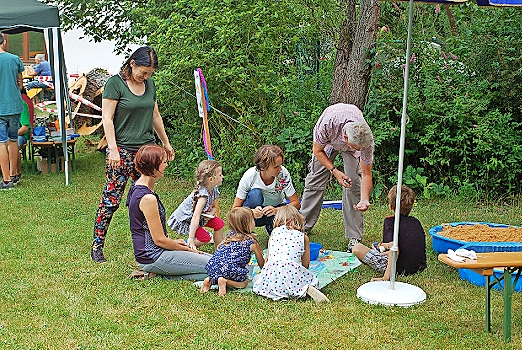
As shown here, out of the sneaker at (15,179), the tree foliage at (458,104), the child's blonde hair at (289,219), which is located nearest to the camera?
the child's blonde hair at (289,219)

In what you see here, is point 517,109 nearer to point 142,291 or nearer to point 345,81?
point 345,81

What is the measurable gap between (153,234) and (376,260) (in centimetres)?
163

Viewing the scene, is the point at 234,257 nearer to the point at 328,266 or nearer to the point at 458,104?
the point at 328,266

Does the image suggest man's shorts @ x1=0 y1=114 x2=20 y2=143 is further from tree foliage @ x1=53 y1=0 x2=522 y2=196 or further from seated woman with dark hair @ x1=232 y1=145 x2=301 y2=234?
seated woman with dark hair @ x1=232 y1=145 x2=301 y2=234

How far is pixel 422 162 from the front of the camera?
7789 mm

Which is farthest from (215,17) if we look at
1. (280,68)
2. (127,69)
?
(127,69)

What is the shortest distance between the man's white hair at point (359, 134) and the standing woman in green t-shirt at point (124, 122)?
150 cm

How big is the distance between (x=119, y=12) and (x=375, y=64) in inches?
227

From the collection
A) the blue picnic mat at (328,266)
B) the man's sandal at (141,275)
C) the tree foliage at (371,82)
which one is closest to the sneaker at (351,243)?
the blue picnic mat at (328,266)

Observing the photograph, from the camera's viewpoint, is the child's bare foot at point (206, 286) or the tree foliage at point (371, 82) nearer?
the child's bare foot at point (206, 286)

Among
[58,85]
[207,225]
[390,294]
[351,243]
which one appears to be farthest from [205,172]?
[58,85]

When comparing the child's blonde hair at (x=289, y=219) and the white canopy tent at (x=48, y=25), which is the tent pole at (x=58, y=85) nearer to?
the white canopy tent at (x=48, y=25)

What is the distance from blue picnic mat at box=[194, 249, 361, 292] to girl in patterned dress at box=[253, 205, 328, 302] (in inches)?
8.7

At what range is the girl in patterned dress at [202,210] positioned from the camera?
528cm
